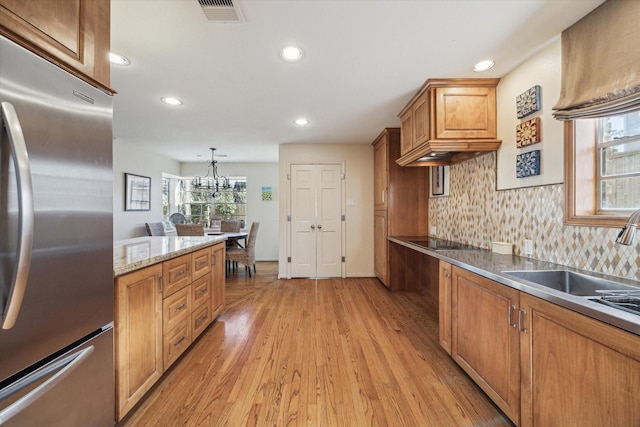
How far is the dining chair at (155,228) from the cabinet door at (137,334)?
3.64 meters

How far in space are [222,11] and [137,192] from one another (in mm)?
4428

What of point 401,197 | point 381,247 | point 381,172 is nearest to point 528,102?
point 401,197

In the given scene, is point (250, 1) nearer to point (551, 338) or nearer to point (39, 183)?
point (39, 183)

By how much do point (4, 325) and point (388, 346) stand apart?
231 centimetres

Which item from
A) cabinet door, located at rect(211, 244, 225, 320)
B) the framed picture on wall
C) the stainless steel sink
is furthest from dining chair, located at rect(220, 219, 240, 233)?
the stainless steel sink

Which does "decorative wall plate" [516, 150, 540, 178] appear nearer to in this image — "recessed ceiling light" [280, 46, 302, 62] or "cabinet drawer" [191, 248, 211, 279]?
"recessed ceiling light" [280, 46, 302, 62]

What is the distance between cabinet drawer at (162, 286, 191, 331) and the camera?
5.95ft

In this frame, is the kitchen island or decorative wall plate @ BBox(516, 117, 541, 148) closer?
the kitchen island

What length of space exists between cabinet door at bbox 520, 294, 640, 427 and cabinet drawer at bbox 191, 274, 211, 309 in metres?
2.29

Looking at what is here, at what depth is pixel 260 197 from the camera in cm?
657

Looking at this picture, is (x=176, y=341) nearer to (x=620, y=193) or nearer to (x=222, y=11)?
(x=222, y=11)

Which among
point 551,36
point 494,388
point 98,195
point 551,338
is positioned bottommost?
point 494,388

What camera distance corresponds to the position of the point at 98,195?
43.1 inches

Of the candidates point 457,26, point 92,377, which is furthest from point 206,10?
point 92,377
